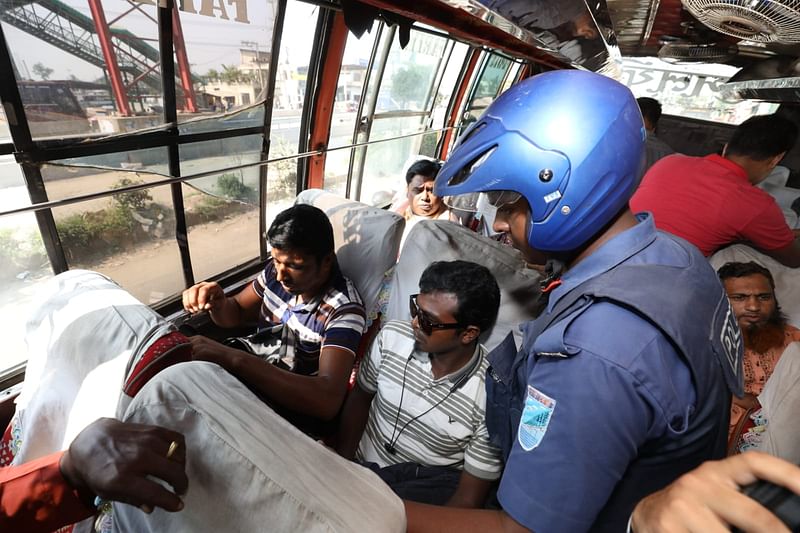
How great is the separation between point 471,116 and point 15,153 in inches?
265

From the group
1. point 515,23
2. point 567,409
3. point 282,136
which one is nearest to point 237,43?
point 282,136

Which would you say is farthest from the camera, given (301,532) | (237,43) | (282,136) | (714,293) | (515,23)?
(282,136)

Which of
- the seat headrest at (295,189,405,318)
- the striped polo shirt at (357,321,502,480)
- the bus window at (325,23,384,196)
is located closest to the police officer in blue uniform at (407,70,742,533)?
the striped polo shirt at (357,321,502,480)

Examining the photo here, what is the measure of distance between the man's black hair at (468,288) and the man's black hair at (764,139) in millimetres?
1773

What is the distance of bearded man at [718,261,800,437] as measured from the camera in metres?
2.02

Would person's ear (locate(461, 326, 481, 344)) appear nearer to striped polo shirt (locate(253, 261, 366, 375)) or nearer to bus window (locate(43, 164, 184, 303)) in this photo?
striped polo shirt (locate(253, 261, 366, 375))

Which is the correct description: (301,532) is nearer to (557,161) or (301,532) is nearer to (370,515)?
(370,515)

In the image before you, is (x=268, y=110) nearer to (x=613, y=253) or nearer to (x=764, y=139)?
(x=613, y=253)

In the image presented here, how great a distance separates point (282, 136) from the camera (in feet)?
11.4

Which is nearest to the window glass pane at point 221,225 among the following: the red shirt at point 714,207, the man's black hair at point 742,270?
the red shirt at point 714,207

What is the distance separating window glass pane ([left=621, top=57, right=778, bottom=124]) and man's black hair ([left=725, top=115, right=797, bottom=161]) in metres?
4.60

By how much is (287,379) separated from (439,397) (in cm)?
61

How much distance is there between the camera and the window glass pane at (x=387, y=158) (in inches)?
206

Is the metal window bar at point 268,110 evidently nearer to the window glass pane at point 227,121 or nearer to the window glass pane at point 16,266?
the window glass pane at point 227,121
